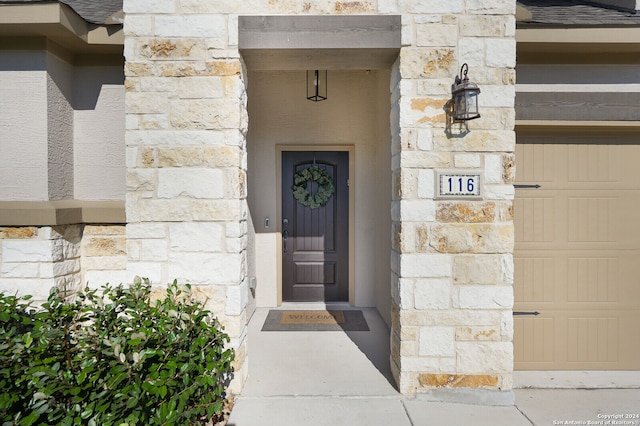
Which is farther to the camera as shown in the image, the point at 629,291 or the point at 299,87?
the point at 299,87

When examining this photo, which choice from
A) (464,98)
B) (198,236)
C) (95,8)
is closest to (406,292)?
(464,98)

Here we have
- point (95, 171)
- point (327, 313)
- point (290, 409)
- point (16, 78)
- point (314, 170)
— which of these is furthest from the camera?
point (314, 170)

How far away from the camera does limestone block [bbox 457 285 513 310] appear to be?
2.67 m

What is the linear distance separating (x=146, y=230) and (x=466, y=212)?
226 cm

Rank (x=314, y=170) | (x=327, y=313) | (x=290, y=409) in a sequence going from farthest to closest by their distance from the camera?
(x=314, y=170) < (x=327, y=313) < (x=290, y=409)

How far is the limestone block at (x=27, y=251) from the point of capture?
3.00m

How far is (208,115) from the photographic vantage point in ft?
8.78

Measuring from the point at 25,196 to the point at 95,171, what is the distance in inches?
21.5

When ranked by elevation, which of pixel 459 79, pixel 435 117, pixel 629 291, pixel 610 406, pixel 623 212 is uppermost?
pixel 459 79

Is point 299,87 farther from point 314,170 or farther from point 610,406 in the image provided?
point 610,406

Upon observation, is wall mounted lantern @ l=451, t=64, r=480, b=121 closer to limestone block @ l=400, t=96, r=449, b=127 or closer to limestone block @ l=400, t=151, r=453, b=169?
limestone block @ l=400, t=96, r=449, b=127

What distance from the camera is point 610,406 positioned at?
8.89 feet

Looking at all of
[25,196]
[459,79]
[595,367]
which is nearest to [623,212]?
[595,367]

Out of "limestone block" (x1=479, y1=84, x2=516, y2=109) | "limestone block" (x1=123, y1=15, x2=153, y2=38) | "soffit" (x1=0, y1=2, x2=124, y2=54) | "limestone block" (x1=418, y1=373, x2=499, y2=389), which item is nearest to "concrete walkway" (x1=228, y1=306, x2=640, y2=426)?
"limestone block" (x1=418, y1=373, x2=499, y2=389)
